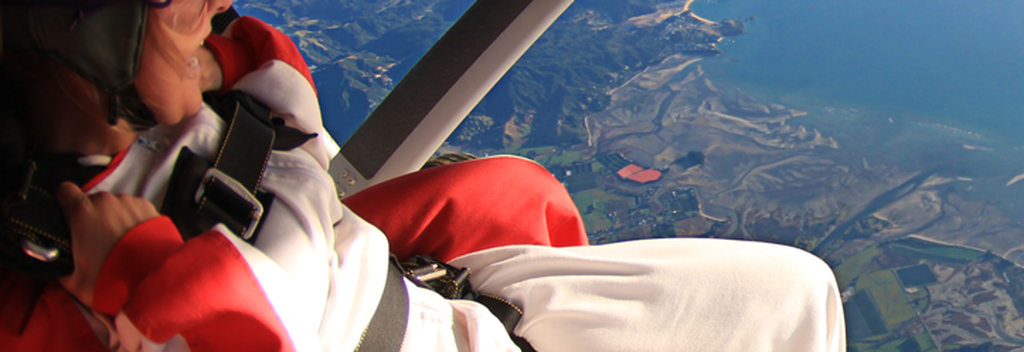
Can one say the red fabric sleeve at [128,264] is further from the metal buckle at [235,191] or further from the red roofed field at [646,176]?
the red roofed field at [646,176]

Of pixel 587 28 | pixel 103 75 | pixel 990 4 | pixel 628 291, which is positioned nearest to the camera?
pixel 103 75

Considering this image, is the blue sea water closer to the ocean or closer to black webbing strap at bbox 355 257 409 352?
the ocean

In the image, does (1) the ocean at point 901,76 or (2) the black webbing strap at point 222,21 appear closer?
(2) the black webbing strap at point 222,21

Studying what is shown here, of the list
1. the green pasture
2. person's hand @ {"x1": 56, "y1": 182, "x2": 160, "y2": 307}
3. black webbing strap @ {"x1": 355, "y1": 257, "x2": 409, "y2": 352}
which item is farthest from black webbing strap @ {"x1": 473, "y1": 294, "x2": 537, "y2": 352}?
the green pasture

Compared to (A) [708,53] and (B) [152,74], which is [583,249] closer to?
(B) [152,74]

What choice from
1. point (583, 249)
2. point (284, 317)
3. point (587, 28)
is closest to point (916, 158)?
point (587, 28)

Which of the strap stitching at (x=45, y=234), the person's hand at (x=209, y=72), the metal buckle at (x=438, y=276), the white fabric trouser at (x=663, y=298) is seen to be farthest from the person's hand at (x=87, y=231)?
the white fabric trouser at (x=663, y=298)

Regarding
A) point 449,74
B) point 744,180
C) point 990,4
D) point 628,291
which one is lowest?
point 744,180

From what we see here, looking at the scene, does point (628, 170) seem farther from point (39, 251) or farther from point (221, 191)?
point (39, 251)
